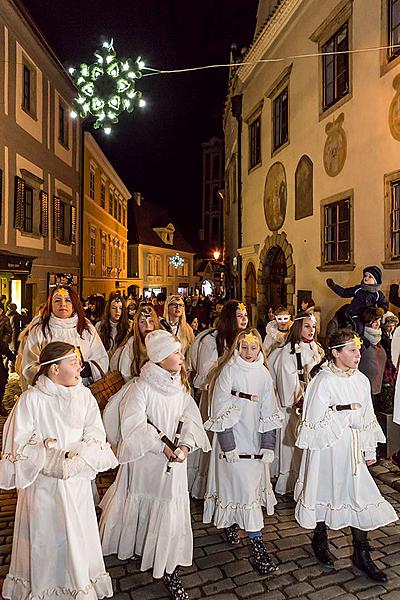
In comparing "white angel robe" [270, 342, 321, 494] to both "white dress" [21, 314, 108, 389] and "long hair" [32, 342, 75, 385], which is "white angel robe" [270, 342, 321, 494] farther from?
"long hair" [32, 342, 75, 385]

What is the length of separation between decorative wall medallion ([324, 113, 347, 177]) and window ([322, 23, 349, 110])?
0.56m

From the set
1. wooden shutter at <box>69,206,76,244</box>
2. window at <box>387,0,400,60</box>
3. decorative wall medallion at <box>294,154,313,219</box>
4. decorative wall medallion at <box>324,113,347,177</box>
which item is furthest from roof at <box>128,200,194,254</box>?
window at <box>387,0,400,60</box>

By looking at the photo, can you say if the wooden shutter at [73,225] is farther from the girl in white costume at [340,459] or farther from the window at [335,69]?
the girl in white costume at [340,459]

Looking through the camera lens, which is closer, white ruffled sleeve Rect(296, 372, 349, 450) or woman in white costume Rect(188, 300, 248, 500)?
white ruffled sleeve Rect(296, 372, 349, 450)

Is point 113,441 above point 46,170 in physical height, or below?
below

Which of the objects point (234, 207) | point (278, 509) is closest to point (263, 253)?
point (234, 207)

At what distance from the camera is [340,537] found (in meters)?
5.09

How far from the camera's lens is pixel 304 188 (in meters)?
14.1

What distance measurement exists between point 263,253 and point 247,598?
14113mm

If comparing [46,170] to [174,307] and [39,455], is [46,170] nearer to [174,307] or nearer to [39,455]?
[174,307]

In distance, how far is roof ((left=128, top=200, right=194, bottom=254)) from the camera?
162 feet

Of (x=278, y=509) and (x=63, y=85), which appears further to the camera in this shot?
(x=63, y=85)

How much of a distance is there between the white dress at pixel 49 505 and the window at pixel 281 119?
1329cm

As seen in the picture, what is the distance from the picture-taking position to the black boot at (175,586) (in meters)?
3.99
